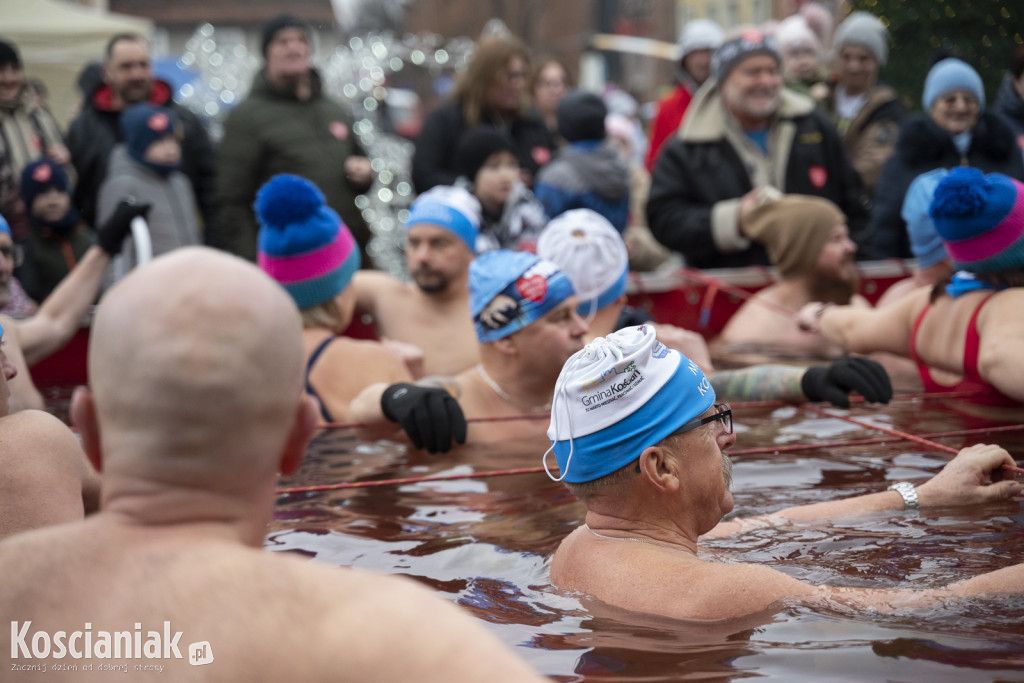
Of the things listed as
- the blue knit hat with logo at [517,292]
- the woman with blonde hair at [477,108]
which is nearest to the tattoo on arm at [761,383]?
the blue knit hat with logo at [517,292]

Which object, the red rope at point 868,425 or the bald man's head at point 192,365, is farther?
the red rope at point 868,425

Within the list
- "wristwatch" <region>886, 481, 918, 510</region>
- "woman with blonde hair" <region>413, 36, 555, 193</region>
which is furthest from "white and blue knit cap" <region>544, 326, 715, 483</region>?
"woman with blonde hair" <region>413, 36, 555, 193</region>

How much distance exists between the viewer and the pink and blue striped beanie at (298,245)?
5672 mm

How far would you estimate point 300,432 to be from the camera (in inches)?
74.5

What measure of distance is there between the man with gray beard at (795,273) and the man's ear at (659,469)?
176 inches

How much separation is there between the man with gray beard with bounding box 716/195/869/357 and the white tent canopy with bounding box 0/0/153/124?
9.17 meters

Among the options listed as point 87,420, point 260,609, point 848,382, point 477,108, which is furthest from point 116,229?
point 260,609

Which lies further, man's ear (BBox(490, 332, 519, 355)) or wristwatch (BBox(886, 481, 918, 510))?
man's ear (BBox(490, 332, 519, 355))

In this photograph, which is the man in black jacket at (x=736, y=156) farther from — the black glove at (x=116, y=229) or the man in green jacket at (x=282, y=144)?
the black glove at (x=116, y=229)

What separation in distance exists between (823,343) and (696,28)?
4.07m

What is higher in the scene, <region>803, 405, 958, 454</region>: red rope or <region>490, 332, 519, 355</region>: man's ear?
<region>490, 332, 519, 355</region>: man's ear

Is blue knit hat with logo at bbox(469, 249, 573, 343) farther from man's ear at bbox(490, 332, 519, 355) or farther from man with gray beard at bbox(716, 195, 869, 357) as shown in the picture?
man with gray beard at bbox(716, 195, 869, 357)

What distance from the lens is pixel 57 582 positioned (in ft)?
5.53

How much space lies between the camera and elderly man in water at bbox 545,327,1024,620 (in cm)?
297
